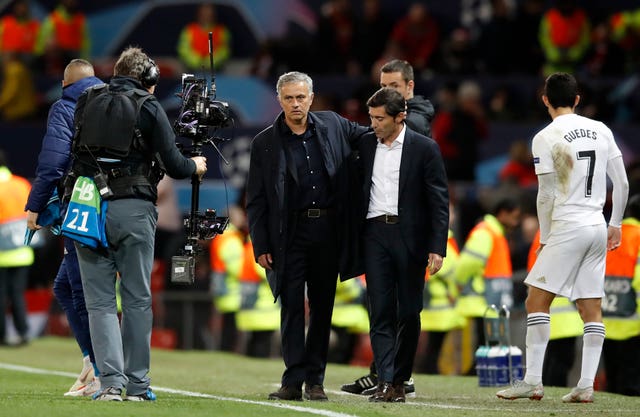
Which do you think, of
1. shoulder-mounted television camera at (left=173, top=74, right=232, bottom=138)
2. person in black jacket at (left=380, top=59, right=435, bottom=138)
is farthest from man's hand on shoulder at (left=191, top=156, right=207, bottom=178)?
person in black jacket at (left=380, top=59, right=435, bottom=138)

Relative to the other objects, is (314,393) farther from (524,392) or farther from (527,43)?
(527,43)

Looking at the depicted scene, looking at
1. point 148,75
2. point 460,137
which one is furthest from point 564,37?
point 148,75

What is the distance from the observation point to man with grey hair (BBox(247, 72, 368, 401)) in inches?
425

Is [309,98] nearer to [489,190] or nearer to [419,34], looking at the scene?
[489,190]

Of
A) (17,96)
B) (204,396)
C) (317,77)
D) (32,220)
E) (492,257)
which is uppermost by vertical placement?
(317,77)

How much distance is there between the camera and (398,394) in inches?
425

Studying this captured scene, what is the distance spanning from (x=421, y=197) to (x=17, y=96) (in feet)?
43.4

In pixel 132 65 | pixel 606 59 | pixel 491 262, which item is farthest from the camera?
pixel 606 59

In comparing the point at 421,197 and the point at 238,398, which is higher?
the point at 421,197

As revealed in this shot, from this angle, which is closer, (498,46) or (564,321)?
(564,321)

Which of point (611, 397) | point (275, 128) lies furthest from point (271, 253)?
point (611, 397)

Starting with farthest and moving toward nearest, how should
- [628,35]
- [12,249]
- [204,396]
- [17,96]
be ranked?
[17,96]
[628,35]
[12,249]
[204,396]

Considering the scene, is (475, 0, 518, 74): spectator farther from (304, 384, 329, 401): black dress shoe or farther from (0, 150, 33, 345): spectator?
(304, 384, 329, 401): black dress shoe

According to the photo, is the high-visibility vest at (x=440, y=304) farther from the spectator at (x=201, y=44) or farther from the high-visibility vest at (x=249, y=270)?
the spectator at (x=201, y=44)
